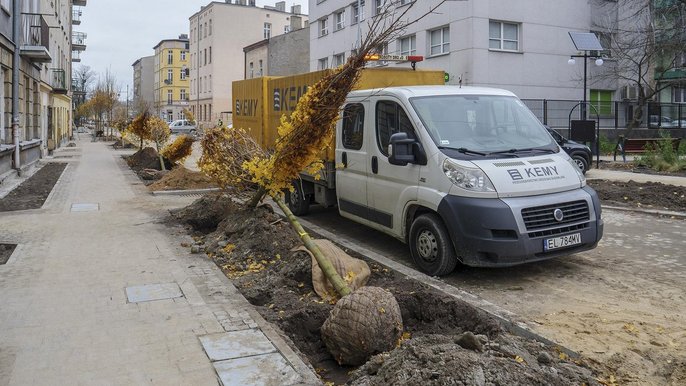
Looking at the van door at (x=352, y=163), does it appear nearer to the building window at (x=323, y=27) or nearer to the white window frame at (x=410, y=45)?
the white window frame at (x=410, y=45)

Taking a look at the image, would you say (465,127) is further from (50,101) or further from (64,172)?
(50,101)

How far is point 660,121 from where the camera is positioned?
105ft

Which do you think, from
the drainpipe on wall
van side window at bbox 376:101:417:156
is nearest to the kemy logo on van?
van side window at bbox 376:101:417:156

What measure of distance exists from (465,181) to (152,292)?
328cm

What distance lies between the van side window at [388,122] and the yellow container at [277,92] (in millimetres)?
588

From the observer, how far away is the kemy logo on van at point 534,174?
6199 millimetres

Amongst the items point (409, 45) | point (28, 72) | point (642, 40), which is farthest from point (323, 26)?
point (28, 72)

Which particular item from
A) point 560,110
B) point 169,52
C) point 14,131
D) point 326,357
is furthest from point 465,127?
point 169,52

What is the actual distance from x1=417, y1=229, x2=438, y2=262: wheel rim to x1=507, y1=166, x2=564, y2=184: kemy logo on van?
3.42 feet

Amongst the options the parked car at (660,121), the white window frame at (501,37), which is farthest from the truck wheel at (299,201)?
the parked car at (660,121)

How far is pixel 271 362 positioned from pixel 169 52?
3882 inches

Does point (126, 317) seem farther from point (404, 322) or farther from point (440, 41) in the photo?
point (440, 41)

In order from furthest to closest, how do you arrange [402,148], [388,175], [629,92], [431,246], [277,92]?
[629,92]
[277,92]
[388,175]
[402,148]
[431,246]

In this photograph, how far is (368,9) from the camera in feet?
111
